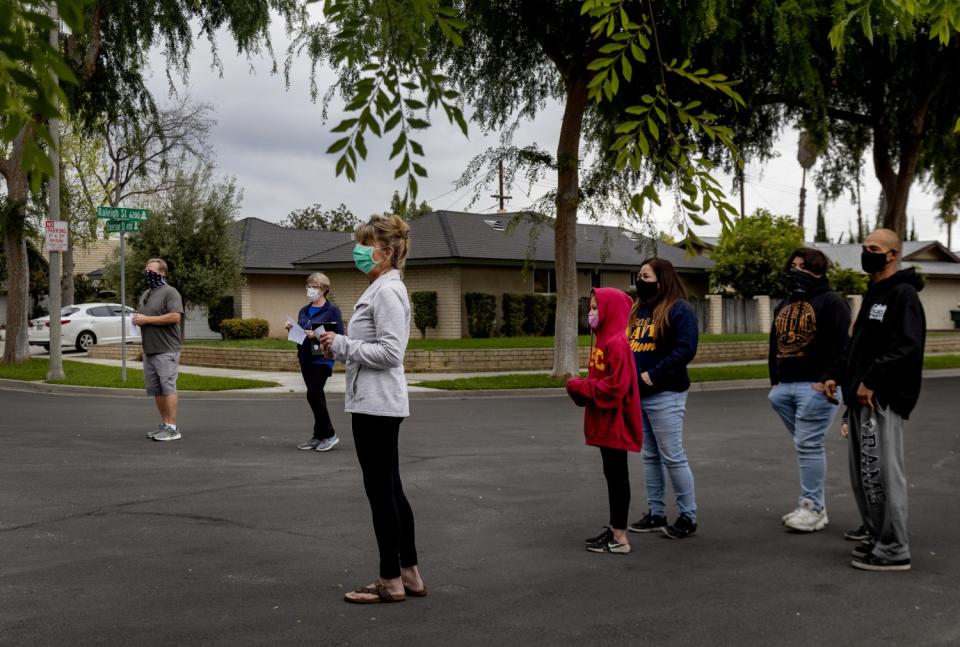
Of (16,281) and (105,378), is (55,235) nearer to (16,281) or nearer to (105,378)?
(105,378)

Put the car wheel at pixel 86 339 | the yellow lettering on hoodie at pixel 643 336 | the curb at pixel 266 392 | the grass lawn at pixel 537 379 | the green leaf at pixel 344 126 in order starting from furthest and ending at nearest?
the car wheel at pixel 86 339 < the grass lawn at pixel 537 379 < the curb at pixel 266 392 < the yellow lettering on hoodie at pixel 643 336 < the green leaf at pixel 344 126

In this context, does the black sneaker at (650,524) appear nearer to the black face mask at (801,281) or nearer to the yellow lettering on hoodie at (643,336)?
the yellow lettering on hoodie at (643,336)

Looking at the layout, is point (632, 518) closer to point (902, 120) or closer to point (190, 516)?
point (190, 516)

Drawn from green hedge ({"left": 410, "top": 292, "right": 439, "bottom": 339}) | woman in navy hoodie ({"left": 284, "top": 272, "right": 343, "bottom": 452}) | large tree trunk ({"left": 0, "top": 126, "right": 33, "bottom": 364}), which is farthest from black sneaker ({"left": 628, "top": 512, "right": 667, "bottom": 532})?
green hedge ({"left": 410, "top": 292, "right": 439, "bottom": 339})

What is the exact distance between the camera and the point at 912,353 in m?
5.51

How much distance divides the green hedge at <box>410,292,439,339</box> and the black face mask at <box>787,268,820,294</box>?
80.1 feet

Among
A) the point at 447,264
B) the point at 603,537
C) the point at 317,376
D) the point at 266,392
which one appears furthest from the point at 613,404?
the point at 447,264

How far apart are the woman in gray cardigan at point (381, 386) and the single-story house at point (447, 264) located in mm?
21751

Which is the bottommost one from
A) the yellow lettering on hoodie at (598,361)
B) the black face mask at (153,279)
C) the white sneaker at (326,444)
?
the white sneaker at (326,444)

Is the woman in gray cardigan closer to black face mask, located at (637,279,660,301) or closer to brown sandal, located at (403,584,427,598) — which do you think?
brown sandal, located at (403,584,427,598)

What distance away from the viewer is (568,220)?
62.0ft

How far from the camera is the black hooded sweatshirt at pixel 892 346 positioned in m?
5.53

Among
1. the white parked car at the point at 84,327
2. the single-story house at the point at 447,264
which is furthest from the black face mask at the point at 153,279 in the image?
the white parked car at the point at 84,327

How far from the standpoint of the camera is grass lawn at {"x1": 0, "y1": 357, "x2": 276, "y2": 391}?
58.7 feet
